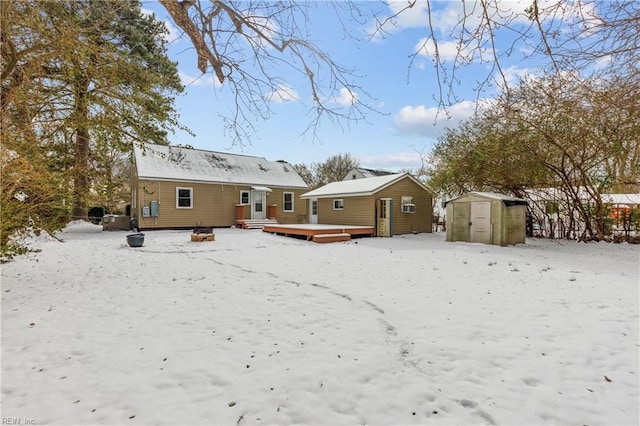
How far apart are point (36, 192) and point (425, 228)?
15776 mm

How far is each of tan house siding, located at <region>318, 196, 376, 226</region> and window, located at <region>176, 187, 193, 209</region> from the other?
7474 millimetres

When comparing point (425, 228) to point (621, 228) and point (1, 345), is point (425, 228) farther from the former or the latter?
point (1, 345)

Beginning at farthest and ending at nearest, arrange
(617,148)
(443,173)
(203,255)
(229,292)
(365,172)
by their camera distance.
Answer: (365,172), (443,173), (617,148), (203,255), (229,292)

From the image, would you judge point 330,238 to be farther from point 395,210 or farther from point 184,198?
point 184,198

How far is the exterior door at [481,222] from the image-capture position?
1162cm

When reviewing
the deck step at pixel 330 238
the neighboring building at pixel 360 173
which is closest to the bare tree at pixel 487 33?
the deck step at pixel 330 238

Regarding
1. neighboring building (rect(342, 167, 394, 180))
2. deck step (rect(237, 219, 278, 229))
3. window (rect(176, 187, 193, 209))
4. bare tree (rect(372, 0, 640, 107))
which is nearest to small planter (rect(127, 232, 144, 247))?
window (rect(176, 187, 193, 209))

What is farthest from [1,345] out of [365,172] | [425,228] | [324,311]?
[365,172]

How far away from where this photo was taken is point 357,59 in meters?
4.23

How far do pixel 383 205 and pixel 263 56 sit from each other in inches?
448

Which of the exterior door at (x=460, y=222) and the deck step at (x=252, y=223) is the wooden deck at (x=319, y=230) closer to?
the deck step at (x=252, y=223)

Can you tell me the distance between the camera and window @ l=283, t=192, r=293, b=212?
70.0ft

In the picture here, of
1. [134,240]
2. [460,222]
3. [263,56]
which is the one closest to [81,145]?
[263,56]

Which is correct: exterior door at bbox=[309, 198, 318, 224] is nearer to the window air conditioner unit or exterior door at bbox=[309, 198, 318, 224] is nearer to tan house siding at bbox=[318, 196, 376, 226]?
tan house siding at bbox=[318, 196, 376, 226]
